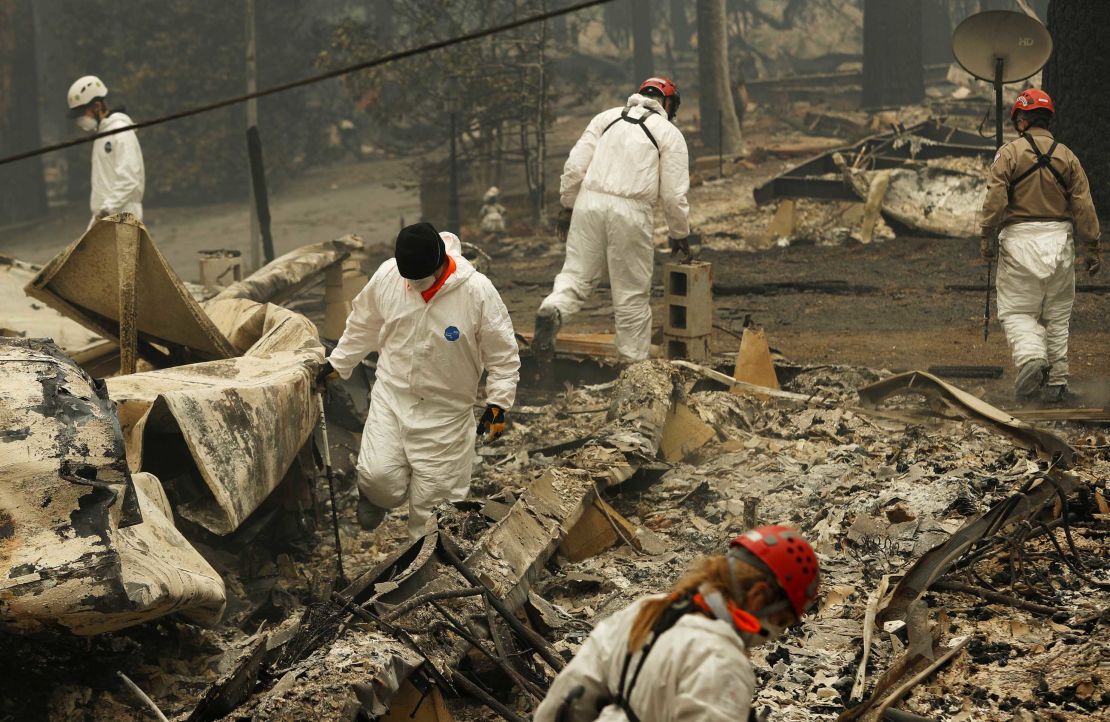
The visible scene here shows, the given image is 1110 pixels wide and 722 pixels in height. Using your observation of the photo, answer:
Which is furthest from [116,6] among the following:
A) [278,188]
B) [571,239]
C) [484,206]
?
[571,239]

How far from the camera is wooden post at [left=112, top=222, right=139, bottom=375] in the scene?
6453mm

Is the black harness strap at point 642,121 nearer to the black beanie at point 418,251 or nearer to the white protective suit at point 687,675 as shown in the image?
the black beanie at point 418,251

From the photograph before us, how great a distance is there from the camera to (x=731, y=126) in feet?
63.7

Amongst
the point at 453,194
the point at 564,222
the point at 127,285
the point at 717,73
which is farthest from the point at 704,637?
the point at 717,73

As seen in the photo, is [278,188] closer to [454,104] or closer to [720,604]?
[454,104]

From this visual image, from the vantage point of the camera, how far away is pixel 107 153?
1024 centimetres

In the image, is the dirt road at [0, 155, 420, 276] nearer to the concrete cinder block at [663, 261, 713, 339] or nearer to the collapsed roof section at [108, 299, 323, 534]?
the concrete cinder block at [663, 261, 713, 339]

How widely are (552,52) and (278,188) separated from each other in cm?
1153

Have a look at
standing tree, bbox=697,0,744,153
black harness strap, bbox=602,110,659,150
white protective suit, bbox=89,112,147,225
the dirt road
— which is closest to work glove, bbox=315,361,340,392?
black harness strap, bbox=602,110,659,150

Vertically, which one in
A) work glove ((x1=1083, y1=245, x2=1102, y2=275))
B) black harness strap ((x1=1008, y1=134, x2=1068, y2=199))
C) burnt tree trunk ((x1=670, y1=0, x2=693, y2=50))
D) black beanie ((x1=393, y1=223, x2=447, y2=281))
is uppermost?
burnt tree trunk ((x1=670, y1=0, x2=693, y2=50))

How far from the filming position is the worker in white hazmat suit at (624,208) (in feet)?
27.4

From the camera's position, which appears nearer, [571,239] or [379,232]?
[571,239]

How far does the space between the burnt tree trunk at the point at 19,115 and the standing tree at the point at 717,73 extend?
34.3 feet

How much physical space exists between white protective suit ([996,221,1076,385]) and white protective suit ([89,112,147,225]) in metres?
6.83
